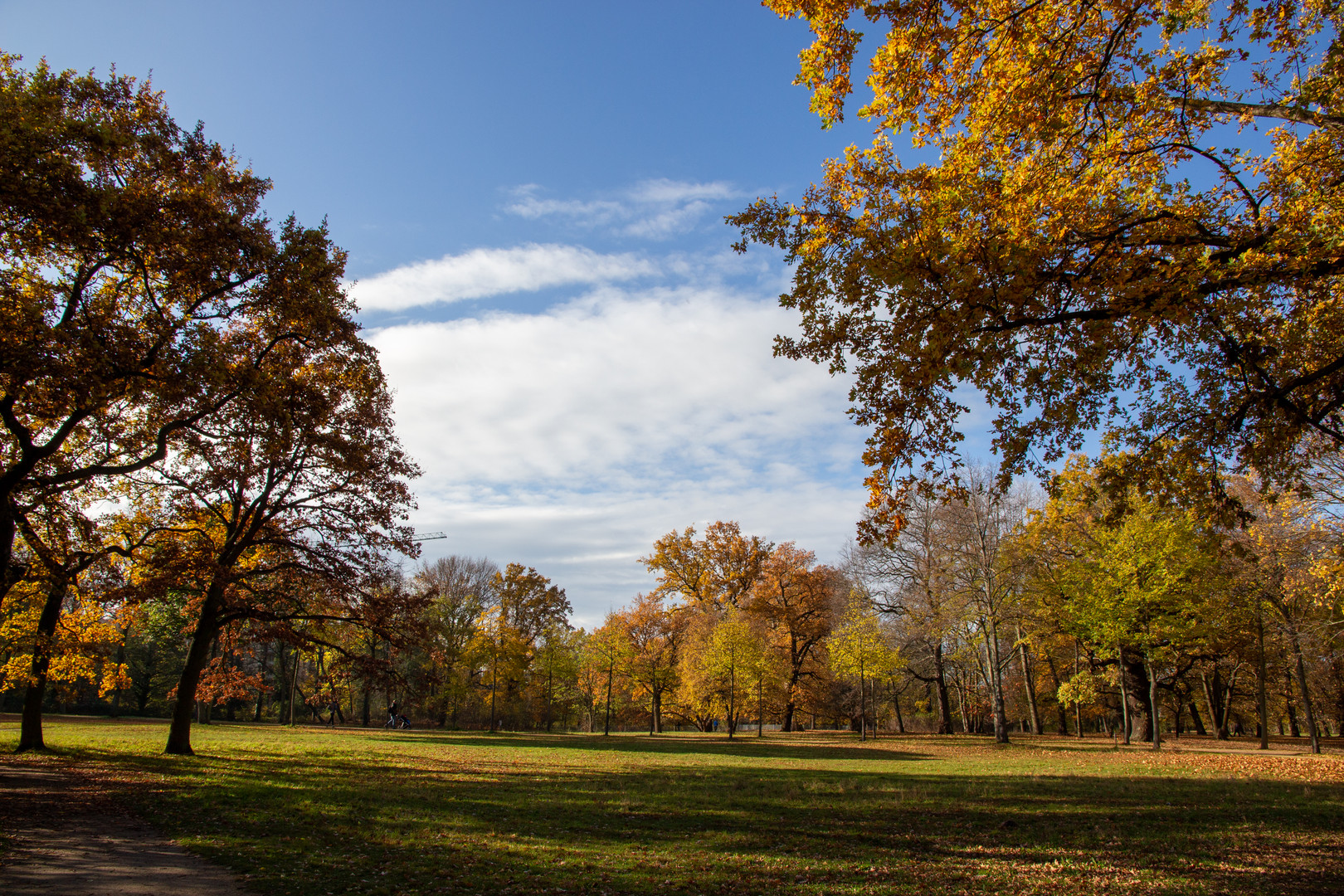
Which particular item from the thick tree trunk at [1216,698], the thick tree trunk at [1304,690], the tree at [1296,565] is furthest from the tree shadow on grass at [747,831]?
the thick tree trunk at [1216,698]

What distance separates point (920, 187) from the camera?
806cm

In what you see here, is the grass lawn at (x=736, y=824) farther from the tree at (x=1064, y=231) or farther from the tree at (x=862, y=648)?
the tree at (x=862, y=648)

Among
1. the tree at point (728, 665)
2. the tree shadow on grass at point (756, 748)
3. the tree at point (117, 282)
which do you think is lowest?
the tree shadow on grass at point (756, 748)

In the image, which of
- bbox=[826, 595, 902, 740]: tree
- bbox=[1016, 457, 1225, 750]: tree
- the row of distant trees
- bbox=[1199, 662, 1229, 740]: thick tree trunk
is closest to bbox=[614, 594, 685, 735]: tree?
the row of distant trees

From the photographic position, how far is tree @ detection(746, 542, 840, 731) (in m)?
43.0

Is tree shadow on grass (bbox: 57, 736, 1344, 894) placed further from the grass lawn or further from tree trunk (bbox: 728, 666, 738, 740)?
tree trunk (bbox: 728, 666, 738, 740)

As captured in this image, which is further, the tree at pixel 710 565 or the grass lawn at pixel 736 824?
the tree at pixel 710 565

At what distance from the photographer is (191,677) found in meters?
18.7

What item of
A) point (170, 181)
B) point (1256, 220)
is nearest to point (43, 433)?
point (170, 181)

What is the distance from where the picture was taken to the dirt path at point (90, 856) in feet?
20.6

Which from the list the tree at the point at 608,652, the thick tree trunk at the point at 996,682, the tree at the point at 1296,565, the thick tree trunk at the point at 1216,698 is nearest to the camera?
the tree at the point at 1296,565

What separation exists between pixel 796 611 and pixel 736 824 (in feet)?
115

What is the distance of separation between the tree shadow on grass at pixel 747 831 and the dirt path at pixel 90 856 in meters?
0.43

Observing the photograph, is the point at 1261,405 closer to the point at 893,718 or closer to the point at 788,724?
the point at 788,724
